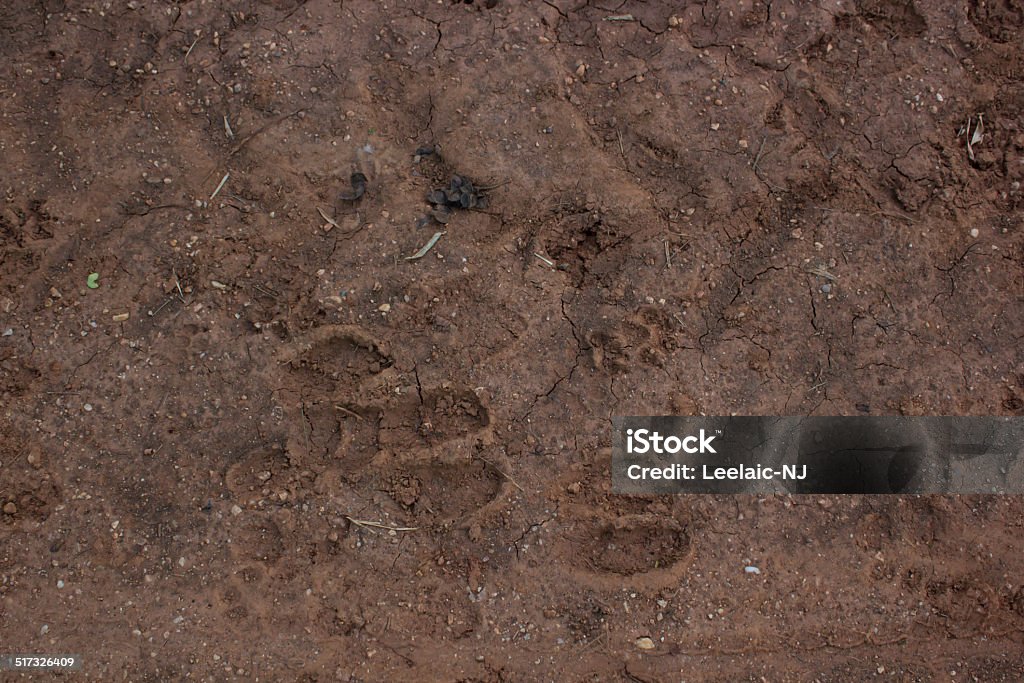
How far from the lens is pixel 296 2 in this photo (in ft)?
11.7

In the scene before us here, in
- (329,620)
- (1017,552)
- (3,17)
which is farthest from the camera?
(3,17)

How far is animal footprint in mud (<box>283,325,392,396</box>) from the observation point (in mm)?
3170

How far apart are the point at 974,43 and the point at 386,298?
11.4 feet

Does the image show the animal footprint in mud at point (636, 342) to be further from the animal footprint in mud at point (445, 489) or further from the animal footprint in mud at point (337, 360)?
the animal footprint in mud at point (337, 360)

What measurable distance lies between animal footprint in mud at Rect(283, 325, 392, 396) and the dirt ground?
0.01 m

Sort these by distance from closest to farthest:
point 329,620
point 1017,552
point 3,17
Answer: point 329,620, point 1017,552, point 3,17

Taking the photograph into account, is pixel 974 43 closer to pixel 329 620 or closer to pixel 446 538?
pixel 446 538

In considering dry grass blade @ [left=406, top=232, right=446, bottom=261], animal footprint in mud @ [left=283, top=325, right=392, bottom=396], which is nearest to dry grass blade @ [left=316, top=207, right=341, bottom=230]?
dry grass blade @ [left=406, top=232, right=446, bottom=261]

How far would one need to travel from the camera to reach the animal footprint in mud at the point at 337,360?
10.4 feet

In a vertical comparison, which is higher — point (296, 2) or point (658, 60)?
point (658, 60)

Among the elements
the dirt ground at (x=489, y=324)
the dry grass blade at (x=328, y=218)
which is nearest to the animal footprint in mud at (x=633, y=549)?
the dirt ground at (x=489, y=324)

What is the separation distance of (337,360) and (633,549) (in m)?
1.71

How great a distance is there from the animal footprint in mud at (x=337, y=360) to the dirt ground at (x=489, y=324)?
15mm

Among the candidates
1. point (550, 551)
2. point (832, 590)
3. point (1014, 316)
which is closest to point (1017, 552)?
point (832, 590)
